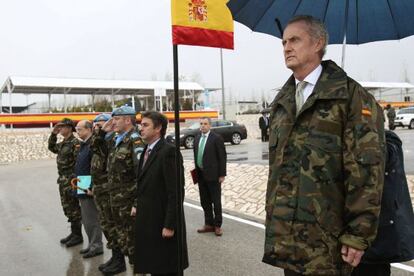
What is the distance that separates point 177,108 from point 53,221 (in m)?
6.06

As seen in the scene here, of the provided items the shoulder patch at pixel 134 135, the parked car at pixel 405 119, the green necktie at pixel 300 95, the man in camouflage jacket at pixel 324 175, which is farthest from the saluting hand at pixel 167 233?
the parked car at pixel 405 119

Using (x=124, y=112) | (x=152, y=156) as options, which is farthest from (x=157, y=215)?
(x=124, y=112)

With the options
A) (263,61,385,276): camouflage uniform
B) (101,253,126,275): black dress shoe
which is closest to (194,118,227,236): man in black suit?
(101,253,126,275): black dress shoe

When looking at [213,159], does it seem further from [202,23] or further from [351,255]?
[351,255]

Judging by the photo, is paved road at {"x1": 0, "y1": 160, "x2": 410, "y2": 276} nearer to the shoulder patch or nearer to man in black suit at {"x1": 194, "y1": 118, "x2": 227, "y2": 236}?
man in black suit at {"x1": 194, "y1": 118, "x2": 227, "y2": 236}

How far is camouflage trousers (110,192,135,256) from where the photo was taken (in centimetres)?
444

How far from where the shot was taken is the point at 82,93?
115ft

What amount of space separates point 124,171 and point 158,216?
1026mm

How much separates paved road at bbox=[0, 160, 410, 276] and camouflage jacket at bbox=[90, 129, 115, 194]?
3.57 ft

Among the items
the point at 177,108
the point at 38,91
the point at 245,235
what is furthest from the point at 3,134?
the point at 177,108

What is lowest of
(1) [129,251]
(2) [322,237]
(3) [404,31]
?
(1) [129,251]

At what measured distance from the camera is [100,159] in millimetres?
5320

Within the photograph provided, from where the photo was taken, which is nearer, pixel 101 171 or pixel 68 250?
pixel 101 171

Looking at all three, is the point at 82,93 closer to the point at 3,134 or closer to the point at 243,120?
the point at 3,134
